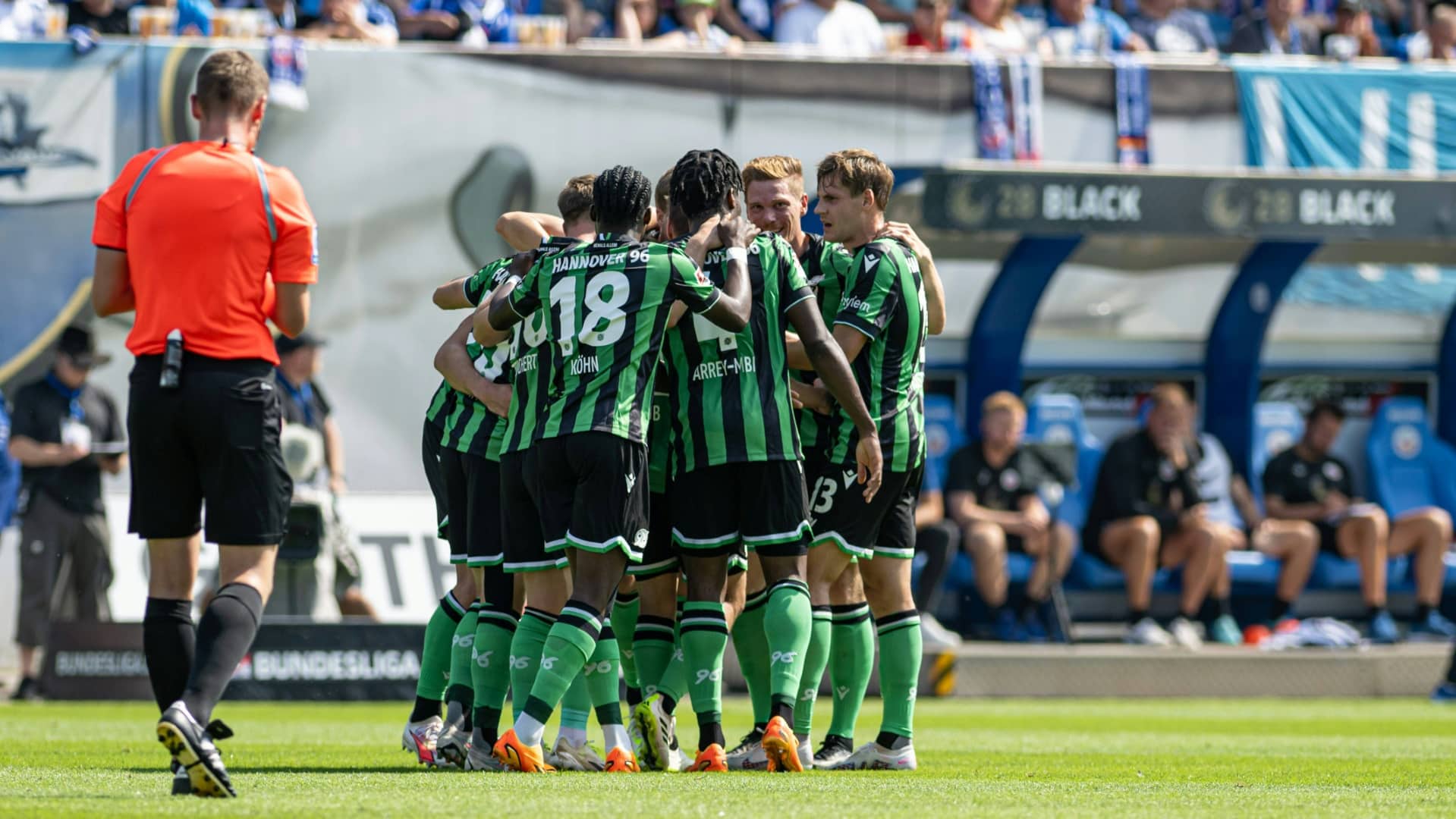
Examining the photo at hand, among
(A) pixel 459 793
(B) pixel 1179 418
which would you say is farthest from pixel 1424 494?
(A) pixel 459 793

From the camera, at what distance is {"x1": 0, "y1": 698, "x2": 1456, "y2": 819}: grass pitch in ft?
16.2

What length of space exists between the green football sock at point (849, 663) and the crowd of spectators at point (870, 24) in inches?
301

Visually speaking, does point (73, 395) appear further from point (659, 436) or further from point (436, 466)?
point (659, 436)

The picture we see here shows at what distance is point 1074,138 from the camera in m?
14.3

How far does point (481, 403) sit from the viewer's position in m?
6.82

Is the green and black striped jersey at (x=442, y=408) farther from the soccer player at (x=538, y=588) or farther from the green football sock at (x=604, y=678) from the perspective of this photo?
the green football sock at (x=604, y=678)

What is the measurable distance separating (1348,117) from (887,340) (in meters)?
8.95

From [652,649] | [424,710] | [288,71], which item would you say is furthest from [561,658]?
[288,71]

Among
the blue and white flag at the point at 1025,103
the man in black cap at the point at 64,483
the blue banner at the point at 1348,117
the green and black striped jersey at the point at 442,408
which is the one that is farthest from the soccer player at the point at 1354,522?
the green and black striped jersey at the point at 442,408

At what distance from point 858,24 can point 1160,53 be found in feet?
7.65

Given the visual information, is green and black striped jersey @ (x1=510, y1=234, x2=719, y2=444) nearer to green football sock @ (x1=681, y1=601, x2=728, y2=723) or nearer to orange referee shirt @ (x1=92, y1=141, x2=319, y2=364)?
green football sock @ (x1=681, y1=601, x2=728, y2=723)

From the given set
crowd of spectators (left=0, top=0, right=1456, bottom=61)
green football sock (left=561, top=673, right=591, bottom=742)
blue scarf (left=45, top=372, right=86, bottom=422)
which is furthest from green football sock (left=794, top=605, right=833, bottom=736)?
crowd of spectators (left=0, top=0, right=1456, bottom=61)

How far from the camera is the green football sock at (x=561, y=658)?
5.90 metres

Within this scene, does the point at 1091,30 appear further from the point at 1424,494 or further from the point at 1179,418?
the point at 1424,494
